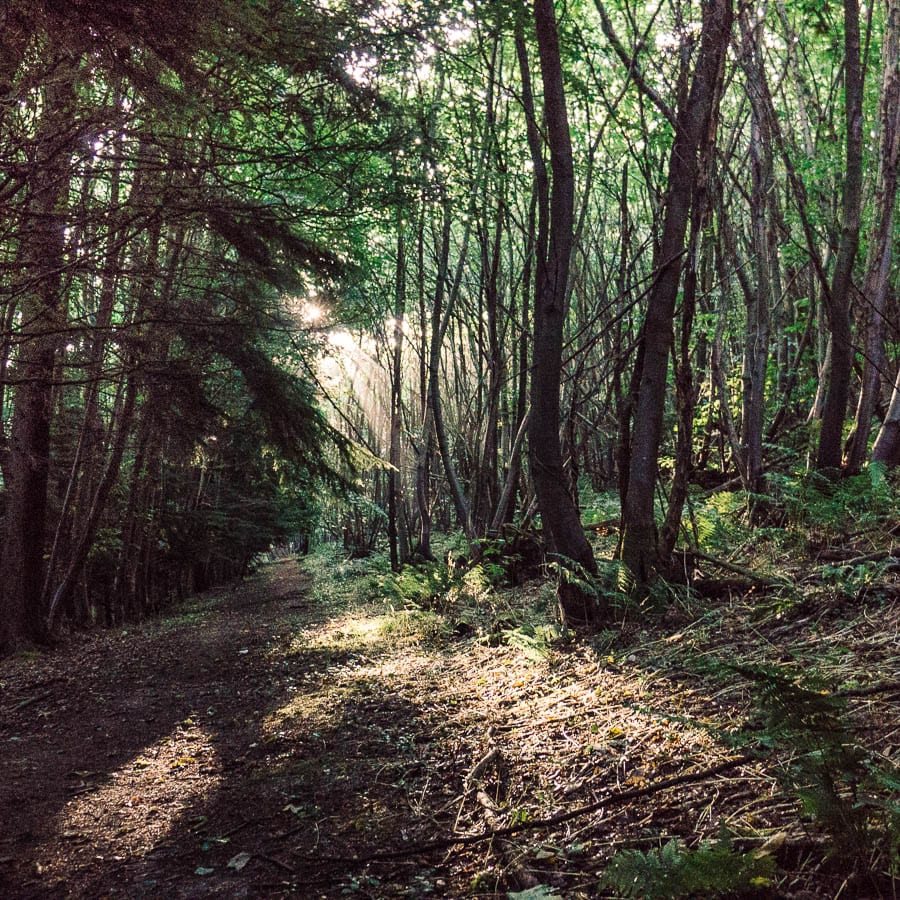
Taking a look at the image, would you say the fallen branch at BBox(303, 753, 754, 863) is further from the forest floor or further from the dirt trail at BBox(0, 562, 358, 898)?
the dirt trail at BBox(0, 562, 358, 898)

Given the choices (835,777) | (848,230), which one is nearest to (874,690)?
(835,777)

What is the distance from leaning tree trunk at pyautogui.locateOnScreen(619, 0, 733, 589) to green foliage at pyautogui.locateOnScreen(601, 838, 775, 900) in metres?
3.00

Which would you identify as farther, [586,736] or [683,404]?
[683,404]

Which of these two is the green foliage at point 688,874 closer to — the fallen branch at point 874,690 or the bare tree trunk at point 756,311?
the fallen branch at point 874,690

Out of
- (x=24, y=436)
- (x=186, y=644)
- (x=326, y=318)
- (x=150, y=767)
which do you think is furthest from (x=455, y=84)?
(x=150, y=767)

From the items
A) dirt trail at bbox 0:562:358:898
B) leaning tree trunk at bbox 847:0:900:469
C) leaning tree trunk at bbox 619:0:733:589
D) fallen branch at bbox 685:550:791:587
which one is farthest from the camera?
leaning tree trunk at bbox 847:0:900:469

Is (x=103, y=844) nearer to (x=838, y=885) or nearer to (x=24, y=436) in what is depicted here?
(x=838, y=885)

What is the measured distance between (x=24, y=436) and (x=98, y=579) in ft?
20.7

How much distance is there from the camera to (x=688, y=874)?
5.12ft

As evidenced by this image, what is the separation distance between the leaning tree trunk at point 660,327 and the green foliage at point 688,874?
9.83ft

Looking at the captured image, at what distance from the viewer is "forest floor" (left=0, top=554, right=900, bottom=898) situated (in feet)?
5.69

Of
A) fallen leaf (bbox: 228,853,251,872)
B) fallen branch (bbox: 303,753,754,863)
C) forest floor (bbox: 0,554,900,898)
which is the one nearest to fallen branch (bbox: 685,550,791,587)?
forest floor (bbox: 0,554,900,898)

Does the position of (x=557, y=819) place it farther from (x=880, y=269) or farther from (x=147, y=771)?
(x=880, y=269)

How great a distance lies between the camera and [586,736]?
2.94 meters
